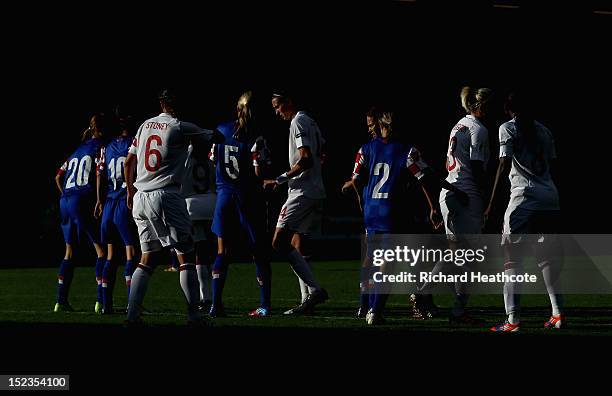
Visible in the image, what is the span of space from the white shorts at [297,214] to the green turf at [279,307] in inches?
36.1

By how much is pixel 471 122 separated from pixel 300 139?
1.83m

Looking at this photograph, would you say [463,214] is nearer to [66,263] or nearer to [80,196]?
[80,196]

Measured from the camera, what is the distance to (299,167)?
11047 millimetres

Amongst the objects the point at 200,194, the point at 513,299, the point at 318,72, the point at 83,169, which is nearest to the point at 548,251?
the point at 513,299

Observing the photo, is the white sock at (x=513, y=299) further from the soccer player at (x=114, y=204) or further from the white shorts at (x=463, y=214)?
the soccer player at (x=114, y=204)

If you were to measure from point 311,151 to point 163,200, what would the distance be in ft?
7.64

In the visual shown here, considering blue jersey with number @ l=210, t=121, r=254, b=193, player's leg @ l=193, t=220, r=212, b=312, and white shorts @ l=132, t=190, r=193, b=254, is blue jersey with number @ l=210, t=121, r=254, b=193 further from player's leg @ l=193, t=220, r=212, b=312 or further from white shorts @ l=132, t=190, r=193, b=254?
white shorts @ l=132, t=190, r=193, b=254

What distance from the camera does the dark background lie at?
20516 mm

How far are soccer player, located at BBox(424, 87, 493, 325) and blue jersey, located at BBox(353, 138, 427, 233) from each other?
44cm

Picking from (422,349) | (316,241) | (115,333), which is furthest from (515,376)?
(316,241)

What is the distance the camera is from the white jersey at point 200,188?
1272 cm

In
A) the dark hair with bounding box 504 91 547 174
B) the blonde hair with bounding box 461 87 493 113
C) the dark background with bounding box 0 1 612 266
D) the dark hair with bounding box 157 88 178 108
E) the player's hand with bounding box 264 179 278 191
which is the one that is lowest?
the player's hand with bounding box 264 179 278 191

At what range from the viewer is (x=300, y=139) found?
36.6 ft
